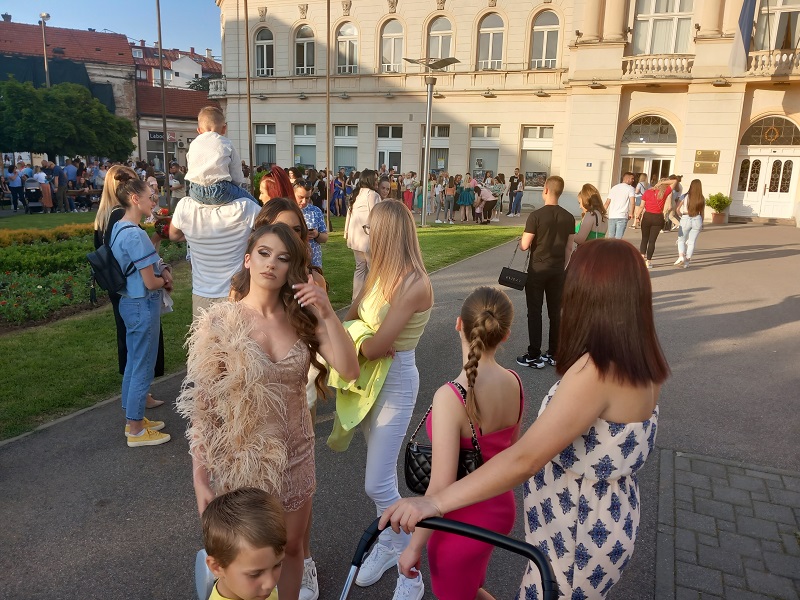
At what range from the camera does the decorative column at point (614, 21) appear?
25.4 m

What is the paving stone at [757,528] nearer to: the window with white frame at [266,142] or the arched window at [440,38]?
the arched window at [440,38]

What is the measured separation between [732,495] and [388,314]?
3.15 metres

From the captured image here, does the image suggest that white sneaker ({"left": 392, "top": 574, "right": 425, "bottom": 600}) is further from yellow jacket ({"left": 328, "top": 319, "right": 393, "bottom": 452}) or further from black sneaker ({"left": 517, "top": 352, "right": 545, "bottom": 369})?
black sneaker ({"left": 517, "top": 352, "right": 545, "bottom": 369})

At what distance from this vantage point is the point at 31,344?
7.31 metres

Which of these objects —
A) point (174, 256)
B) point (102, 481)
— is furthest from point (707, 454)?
point (174, 256)

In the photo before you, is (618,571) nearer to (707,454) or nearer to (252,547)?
(252,547)

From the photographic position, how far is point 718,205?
78.9ft

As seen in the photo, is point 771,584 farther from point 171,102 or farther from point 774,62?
point 171,102

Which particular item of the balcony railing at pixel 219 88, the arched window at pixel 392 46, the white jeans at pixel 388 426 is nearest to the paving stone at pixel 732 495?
the white jeans at pixel 388 426

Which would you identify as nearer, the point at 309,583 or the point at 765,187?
the point at 309,583

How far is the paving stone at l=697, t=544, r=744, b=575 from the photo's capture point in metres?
3.45

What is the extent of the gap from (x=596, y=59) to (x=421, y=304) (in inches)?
1056

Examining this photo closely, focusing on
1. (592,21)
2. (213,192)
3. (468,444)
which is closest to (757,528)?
(468,444)

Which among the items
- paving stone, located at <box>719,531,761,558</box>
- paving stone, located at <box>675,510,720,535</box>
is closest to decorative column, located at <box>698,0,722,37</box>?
paving stone, located at <box>675,510,720,535</box>
